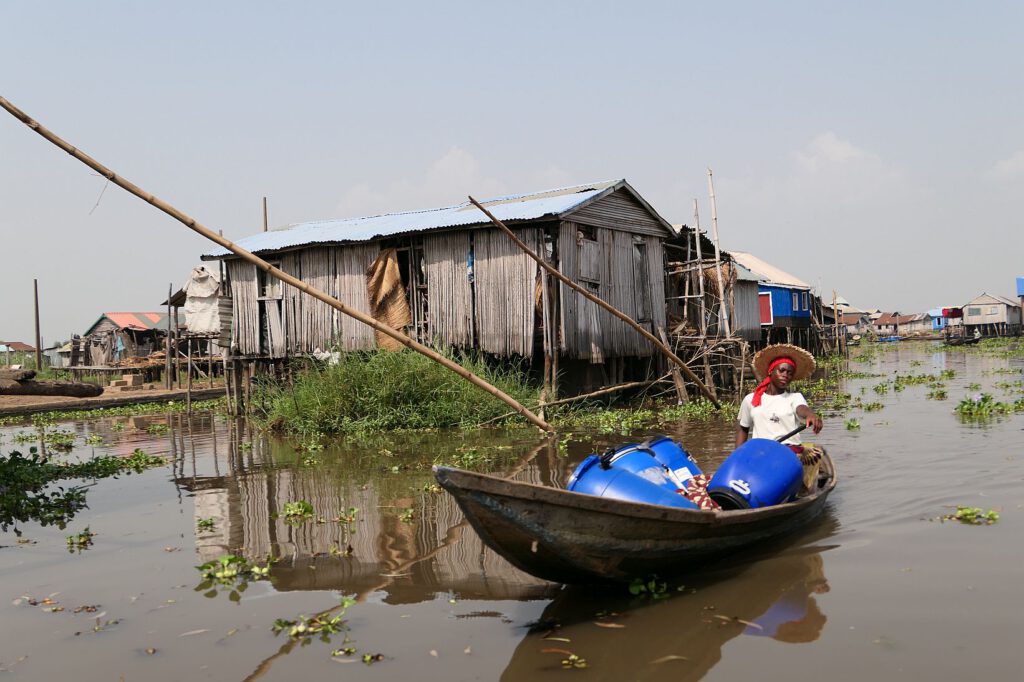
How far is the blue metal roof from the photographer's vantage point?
15758mm

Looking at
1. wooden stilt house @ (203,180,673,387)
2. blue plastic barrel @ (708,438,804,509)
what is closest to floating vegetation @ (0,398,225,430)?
wooden stilt house @ (203,180,673,387)

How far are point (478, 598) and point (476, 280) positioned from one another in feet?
37.0

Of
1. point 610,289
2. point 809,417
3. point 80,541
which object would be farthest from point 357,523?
point 610,289

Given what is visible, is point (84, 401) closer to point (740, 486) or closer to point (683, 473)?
point (683, 473)

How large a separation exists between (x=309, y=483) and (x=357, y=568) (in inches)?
153

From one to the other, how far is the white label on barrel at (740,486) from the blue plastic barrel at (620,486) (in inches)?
20.0

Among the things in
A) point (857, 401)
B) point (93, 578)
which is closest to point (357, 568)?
point (93, 578)

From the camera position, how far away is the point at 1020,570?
5.22 m

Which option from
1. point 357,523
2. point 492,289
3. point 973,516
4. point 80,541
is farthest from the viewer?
point 492,289

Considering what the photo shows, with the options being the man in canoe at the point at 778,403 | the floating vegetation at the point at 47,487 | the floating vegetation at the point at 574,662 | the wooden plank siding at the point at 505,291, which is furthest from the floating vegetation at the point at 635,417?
the floating vegetation at the point at 574,662

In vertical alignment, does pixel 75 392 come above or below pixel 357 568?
above

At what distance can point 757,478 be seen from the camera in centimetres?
572

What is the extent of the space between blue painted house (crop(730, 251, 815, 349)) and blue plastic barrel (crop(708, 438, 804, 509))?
2820 centimetres

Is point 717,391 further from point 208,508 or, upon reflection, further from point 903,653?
point 903,653
